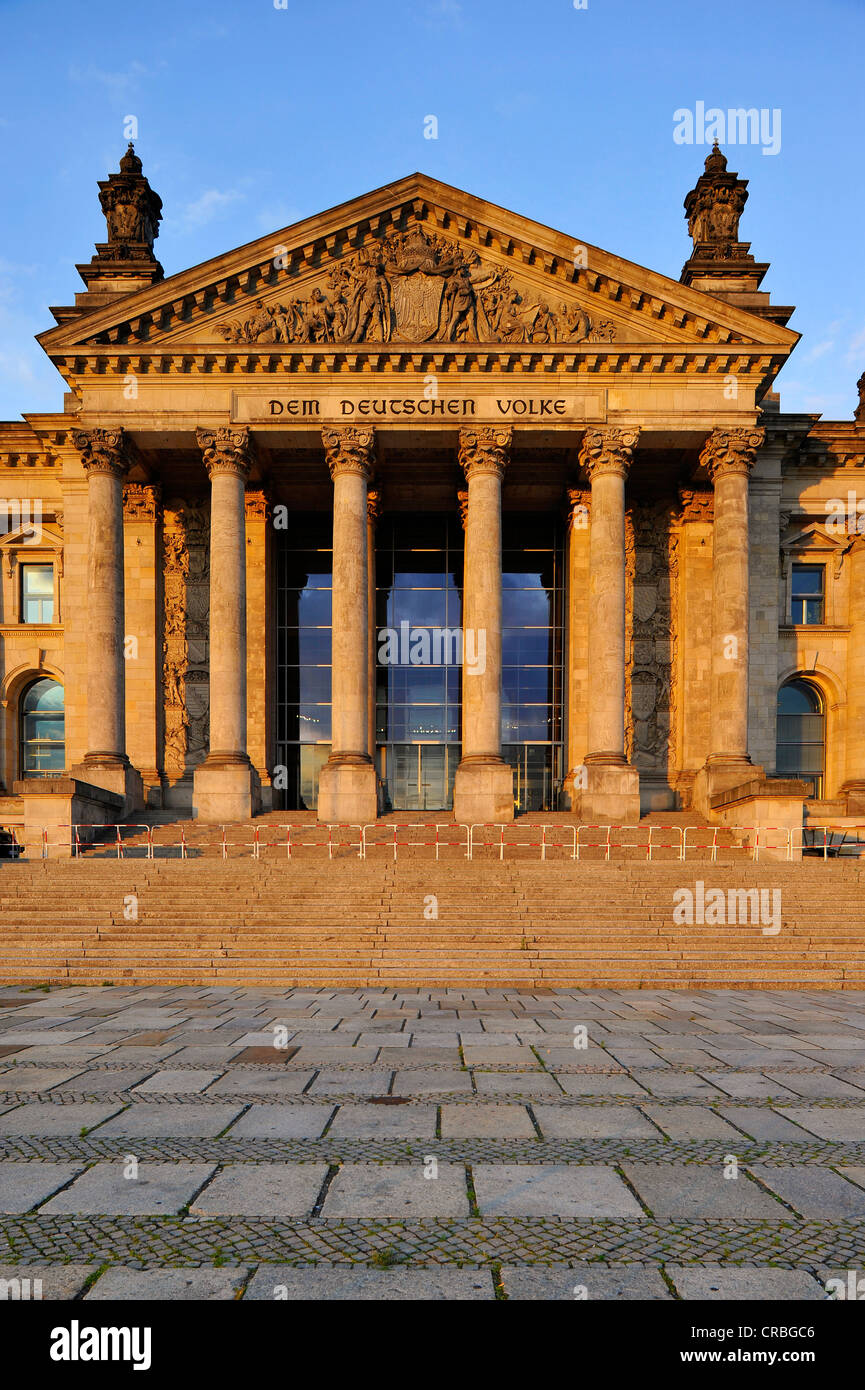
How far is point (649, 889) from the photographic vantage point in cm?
1980

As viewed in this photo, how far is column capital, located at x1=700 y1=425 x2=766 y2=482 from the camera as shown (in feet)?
101

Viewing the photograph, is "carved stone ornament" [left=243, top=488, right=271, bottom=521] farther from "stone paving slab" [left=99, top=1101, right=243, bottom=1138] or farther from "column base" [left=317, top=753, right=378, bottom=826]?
"stone paving slab" [left=99, top=1101, right=243, bottom=1138]

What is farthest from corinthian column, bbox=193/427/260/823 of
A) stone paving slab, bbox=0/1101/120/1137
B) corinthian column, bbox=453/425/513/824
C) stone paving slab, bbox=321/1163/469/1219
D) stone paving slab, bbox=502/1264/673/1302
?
stone paving slab, bbox=502/1264/673/1302

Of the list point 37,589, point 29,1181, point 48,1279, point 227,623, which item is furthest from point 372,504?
point 48,1279

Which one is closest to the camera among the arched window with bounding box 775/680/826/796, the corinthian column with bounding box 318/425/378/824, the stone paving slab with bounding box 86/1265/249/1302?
the stone paving slab with bounding box 86/1265/249/1302

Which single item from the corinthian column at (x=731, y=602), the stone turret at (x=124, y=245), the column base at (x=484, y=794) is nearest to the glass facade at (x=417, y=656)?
the column base at (x=484, y=794)

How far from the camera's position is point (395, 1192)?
17.7 ft

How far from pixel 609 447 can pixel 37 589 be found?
23772 mm

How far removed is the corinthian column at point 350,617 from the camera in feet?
97.3

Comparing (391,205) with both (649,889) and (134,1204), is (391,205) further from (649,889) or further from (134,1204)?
(134,1204)

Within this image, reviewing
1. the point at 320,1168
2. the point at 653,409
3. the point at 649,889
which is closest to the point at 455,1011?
the point at 320,1168

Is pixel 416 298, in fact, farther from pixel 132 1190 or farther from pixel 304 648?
pixel 132 1190

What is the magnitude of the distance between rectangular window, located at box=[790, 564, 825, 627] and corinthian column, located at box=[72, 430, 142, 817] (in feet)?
85.0

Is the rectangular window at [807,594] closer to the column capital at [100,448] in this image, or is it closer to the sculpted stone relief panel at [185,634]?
the sculpted stone relief panel at [185,634]
